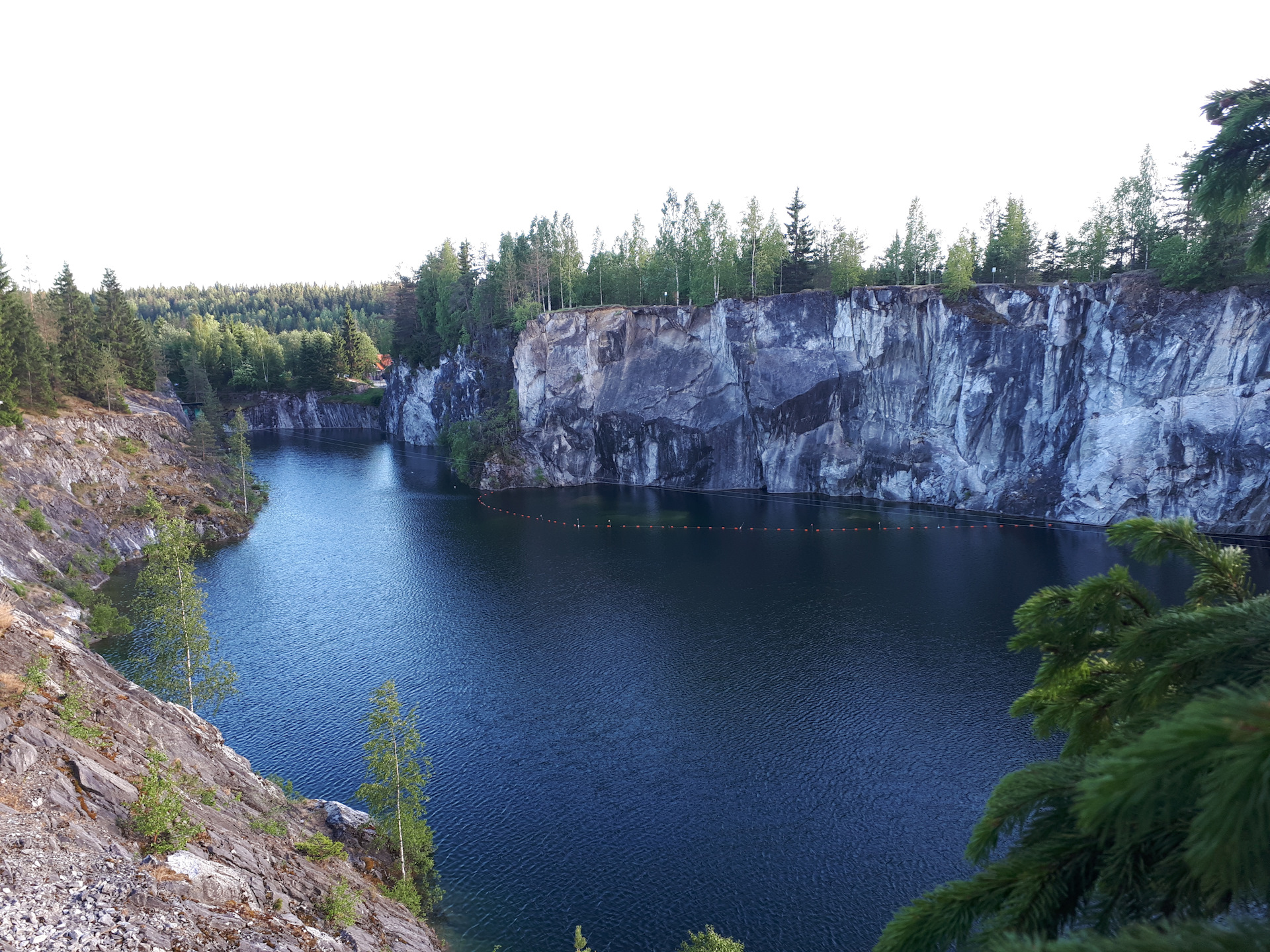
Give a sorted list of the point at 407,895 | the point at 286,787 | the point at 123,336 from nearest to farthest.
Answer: the point at 407,895
the point at 286,787
the point at 123,336

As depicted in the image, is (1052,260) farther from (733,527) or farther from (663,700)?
(663,700)

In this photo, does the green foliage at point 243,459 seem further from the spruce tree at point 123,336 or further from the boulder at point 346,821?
the boulder at point 346,821

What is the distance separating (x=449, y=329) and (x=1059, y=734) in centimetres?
8744

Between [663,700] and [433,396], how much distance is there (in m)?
82.7

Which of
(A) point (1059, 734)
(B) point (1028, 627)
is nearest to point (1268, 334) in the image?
(A) point (1059, 734)

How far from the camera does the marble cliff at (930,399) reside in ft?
160

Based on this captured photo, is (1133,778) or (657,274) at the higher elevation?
(657,274)

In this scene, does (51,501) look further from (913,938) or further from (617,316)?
(913,938)

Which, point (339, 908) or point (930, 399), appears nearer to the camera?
point (339, 908)

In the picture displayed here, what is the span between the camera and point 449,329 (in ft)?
318

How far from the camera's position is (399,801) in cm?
1958

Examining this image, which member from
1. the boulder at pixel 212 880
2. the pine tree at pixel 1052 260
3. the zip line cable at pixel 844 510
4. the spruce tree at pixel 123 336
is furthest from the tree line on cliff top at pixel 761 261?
the boulder at pixel 212 880

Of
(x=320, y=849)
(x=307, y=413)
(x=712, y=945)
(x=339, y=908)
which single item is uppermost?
(x=307, y=413)

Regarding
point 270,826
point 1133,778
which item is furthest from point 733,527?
point 1133,778
